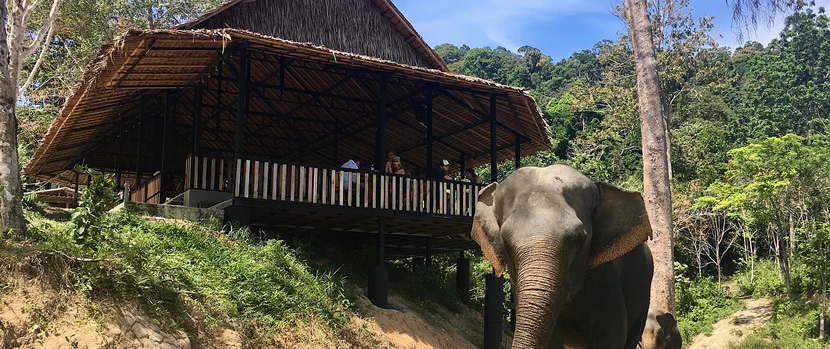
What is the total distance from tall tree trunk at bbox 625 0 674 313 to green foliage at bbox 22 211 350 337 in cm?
471

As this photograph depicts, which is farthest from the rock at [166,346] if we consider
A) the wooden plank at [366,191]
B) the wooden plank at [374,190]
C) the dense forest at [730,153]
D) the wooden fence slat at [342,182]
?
the dense forest at [730,153]

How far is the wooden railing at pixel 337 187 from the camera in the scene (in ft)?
39.7

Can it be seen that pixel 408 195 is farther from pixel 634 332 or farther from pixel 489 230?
pixel 489 230

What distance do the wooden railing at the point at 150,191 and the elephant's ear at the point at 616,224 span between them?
41.7 feet

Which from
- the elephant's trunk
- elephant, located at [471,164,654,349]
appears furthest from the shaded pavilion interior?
the elephant's trunk

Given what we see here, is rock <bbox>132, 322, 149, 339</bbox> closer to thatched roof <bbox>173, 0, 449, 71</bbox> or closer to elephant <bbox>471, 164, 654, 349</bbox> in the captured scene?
elephant <bbox>471, 164, 654, 349</bbox>

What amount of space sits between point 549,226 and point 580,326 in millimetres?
1472

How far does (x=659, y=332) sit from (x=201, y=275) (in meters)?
5.62

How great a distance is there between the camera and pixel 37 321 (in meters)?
6.32

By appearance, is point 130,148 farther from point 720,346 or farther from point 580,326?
point 720,346

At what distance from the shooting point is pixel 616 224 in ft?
18.0

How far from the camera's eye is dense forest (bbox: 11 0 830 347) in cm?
2283

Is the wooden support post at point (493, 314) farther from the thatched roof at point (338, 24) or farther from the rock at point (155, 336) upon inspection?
the rock at point (155, 336)

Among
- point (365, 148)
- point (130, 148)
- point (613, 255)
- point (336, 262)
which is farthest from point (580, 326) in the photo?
point (130, 148)
